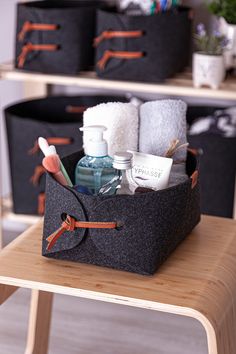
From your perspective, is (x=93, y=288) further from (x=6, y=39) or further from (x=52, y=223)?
(x=6, y=39)

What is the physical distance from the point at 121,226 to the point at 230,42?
3.95ft

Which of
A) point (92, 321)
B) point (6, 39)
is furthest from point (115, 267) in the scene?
point (6, 39)

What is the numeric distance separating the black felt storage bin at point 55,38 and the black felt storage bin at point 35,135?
18cm

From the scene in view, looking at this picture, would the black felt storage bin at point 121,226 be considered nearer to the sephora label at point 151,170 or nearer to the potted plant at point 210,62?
the sephora label at point 151,170

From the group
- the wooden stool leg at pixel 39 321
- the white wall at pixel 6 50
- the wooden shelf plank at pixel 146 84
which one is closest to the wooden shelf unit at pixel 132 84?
the wooden shelf plank at pixel 146 84

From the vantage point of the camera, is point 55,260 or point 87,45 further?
point 87,45

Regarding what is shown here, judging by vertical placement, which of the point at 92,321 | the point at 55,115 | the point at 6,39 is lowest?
the point at 92,321

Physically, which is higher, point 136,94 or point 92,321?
point 136,94

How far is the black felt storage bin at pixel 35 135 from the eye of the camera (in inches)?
95.2

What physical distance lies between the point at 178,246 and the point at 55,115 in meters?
1.34

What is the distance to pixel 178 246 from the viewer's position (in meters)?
1.46

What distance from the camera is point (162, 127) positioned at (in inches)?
58.2

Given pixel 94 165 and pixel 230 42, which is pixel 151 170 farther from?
pixel 230 42

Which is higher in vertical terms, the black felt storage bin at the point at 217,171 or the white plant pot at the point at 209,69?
the white plant pot at the point at 209,69
